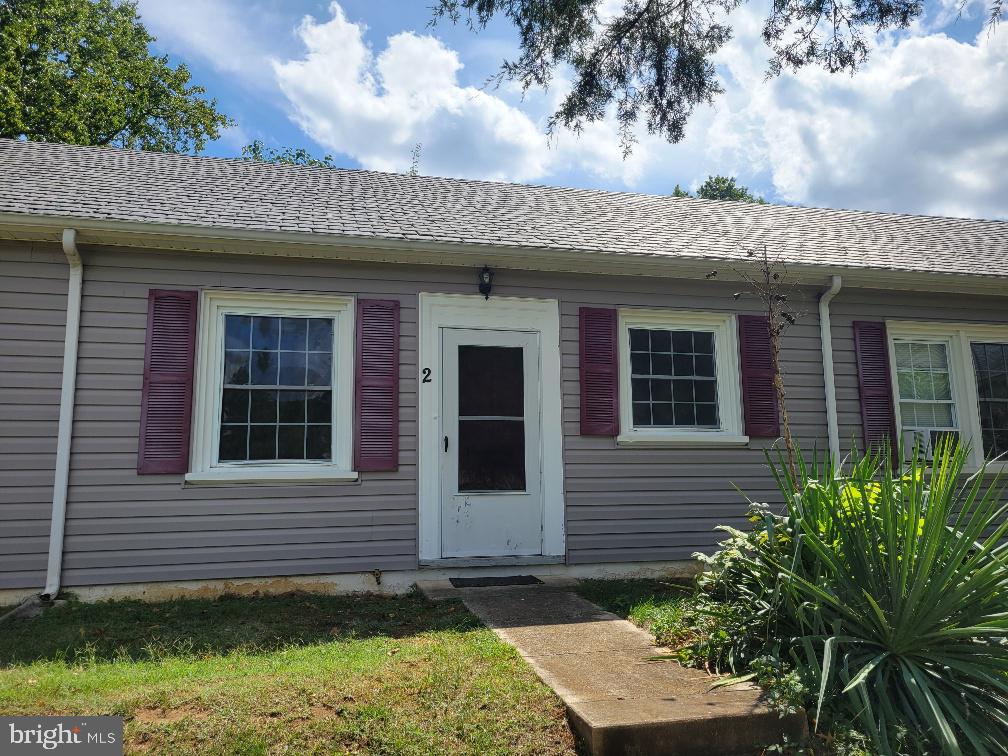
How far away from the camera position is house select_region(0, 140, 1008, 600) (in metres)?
5.03

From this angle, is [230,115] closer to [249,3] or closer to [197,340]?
[249,3]

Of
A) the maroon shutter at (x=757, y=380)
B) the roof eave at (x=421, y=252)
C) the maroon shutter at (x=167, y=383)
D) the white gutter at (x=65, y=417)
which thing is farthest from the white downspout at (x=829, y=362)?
the white gutter at (x=65, y=417)

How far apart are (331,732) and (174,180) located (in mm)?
6052

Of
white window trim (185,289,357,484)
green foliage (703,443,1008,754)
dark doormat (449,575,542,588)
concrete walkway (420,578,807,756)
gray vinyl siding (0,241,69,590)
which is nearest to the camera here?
concrete walkway (420,578,807,756)

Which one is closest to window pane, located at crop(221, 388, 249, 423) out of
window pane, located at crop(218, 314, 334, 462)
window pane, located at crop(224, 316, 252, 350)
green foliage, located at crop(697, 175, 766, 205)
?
window pane, located at crop(218, 314, 334, 462)

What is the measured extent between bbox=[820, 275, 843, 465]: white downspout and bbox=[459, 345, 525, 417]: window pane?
2.95 meters

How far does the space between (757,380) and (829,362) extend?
2.52 ft

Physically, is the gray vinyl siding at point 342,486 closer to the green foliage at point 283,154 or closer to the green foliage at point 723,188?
the green foliage at point 283,154

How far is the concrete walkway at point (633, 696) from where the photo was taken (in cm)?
258

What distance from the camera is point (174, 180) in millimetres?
6863

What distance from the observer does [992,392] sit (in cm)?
693

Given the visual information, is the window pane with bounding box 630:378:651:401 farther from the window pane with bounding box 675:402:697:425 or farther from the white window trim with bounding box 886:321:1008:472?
the white window trim with bounding box 886:321:1008:472

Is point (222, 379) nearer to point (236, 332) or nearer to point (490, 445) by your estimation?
point (236, 332)

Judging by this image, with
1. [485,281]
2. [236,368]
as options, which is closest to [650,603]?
[485,281]
